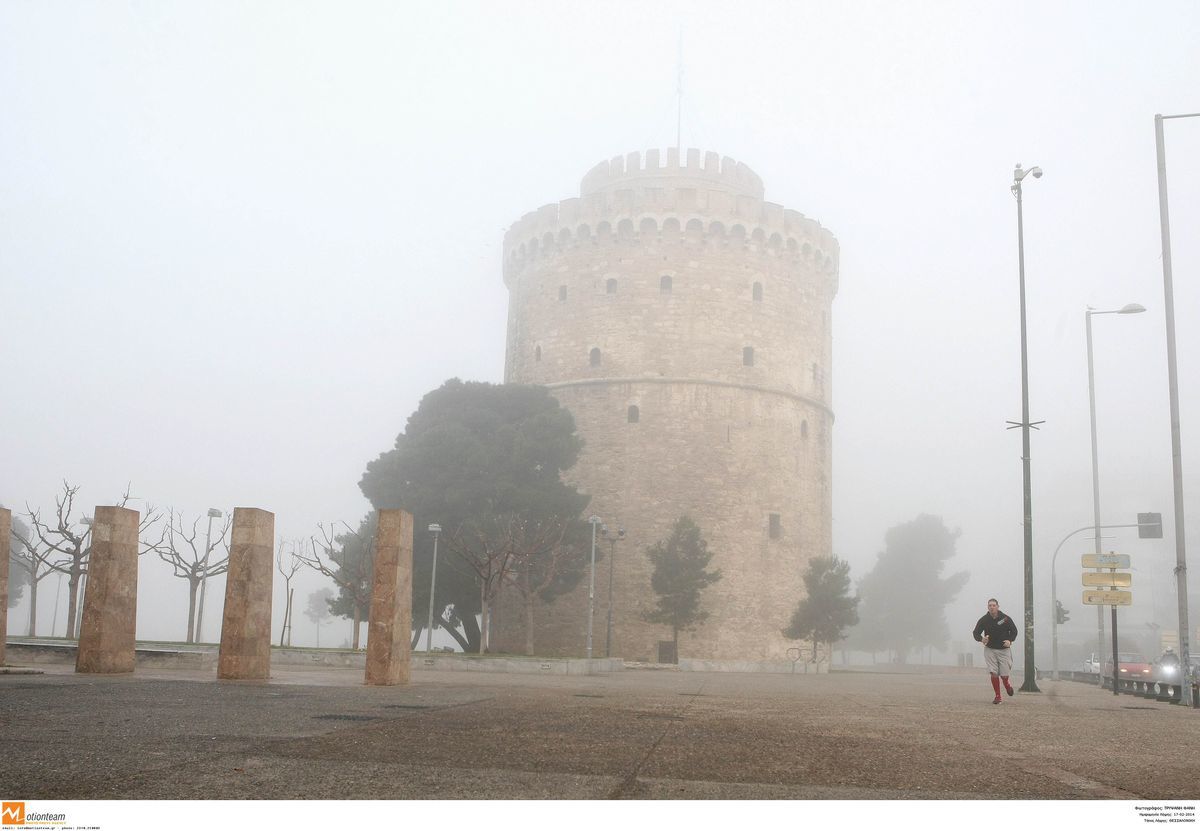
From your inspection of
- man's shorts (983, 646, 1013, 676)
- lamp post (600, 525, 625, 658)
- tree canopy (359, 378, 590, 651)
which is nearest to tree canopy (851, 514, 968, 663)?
lamp post (600, 525, 625, 658)

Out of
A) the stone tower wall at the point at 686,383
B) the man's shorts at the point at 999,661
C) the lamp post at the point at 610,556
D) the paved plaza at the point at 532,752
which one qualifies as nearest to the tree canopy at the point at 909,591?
the stone tower wall at the point at 686,383

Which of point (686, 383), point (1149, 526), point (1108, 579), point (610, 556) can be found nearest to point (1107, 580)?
point (1108, 579)

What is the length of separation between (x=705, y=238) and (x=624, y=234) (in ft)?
9.63

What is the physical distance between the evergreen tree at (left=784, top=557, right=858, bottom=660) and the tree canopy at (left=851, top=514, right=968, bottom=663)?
36100 mm

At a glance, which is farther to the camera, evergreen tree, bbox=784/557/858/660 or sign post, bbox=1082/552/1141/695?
evergreen tree, bbox=784/557/858/660

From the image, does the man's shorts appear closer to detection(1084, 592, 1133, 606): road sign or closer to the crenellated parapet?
detection(1084, 592, 1133, 606): road sign

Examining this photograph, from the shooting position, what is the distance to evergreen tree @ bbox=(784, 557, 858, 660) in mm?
40750

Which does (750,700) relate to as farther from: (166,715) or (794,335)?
(794,335)

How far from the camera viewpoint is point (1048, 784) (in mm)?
5043

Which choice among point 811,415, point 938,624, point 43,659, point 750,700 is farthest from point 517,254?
point 938,624
